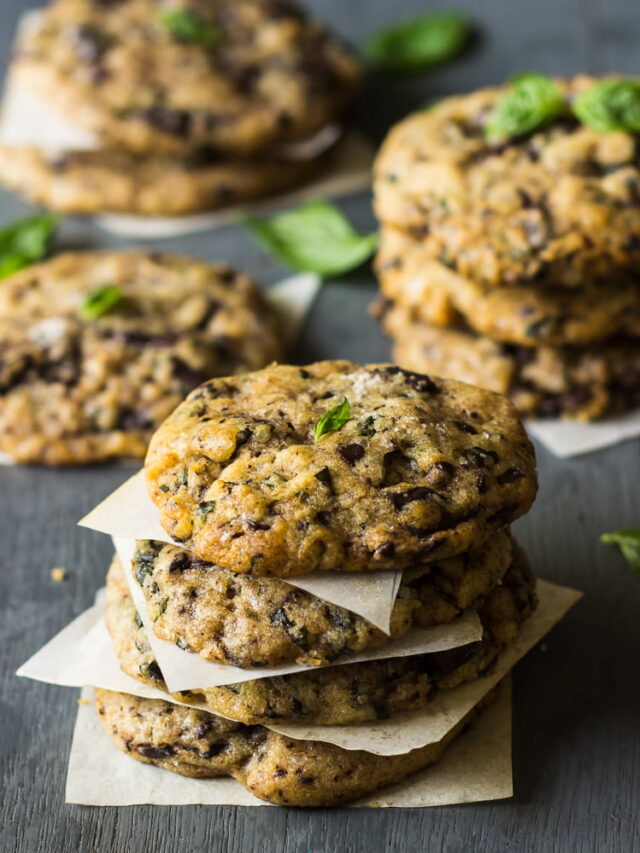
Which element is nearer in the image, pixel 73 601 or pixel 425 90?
pixel 73 601

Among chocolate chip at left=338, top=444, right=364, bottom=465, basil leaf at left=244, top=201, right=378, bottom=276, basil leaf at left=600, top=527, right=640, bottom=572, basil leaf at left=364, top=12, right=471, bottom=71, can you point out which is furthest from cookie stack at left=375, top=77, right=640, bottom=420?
basil leaf at left=364, top=12, right=471, bottom=71

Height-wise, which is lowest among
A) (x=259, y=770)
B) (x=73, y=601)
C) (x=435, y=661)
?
(x=73, y=601)

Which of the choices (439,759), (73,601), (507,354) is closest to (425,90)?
(507,354)

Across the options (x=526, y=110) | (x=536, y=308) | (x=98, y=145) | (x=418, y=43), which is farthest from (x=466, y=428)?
(x=418, y=43)

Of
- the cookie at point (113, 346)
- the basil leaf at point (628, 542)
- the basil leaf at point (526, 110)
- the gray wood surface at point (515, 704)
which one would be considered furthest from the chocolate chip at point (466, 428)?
the basil leaf at point (526, 110)

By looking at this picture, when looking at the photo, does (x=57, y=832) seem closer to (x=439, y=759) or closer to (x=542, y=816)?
(x=439, y=759)

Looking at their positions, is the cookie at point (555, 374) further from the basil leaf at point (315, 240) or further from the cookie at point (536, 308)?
the basil leaf at point (315, 240)

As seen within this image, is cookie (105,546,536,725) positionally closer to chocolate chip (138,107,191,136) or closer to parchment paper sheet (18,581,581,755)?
parchment paper sheet (18,581,581,755)
